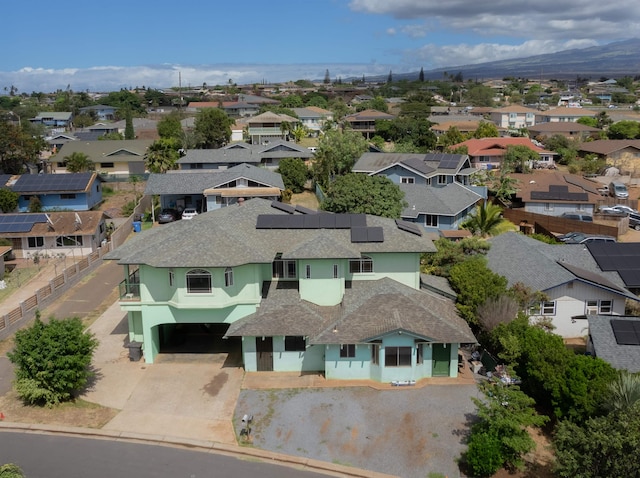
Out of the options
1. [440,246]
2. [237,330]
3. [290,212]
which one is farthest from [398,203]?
[237,330]

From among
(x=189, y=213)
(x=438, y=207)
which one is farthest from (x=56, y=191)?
(x=438, y=207)

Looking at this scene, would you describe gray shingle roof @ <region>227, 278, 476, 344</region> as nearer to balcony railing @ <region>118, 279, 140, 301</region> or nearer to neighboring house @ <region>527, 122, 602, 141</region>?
balcony railing @ <region>118, 279, 140, 301</region>

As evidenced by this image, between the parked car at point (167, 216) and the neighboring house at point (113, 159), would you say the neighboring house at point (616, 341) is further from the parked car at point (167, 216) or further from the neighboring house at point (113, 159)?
the neighboring house at point (113, 159)

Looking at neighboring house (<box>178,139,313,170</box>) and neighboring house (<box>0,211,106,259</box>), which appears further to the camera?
neighboring house (<box>178,139,313,170</box>)

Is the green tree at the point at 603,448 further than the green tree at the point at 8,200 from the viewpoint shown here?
No

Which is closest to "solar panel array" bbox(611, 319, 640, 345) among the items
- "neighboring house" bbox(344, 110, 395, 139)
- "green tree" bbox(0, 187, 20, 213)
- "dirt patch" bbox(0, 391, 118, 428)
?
"dirt patch" bbox(0, 391, 118, 428)

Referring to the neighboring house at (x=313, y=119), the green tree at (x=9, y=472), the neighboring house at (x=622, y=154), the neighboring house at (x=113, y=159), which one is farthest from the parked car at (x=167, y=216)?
the neighboring house at (x=313, y=119)
